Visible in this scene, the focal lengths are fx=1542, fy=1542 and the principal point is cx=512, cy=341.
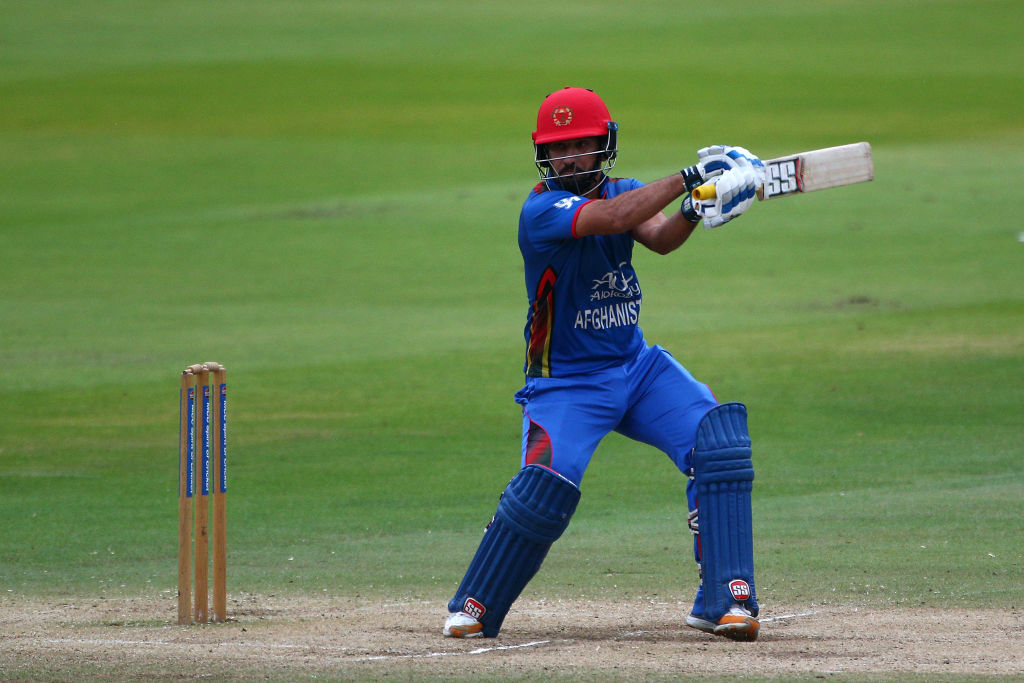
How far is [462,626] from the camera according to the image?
5754 mm

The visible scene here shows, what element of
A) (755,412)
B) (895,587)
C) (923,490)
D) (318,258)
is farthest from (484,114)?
(895,587)

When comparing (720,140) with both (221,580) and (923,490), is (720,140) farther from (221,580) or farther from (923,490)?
(221,580)

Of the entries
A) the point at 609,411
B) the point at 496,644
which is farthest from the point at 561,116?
the point at 496,644

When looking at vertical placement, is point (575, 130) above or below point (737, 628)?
above

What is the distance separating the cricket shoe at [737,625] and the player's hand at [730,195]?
4.62ft

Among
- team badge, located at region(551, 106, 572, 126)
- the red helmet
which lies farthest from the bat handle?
team badge, located at region(551, 106, 572, 126)

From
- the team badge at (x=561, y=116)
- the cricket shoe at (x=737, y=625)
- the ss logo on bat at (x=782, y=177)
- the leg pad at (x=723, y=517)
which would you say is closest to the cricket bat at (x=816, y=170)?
the ss logo on bat at (x=782, y=177)

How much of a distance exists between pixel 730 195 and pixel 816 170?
0.39m

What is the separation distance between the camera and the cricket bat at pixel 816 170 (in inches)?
221

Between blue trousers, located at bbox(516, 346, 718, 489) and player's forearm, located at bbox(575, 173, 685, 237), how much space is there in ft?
2.05

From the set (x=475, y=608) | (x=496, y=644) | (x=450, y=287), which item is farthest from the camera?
(x=450, y=287)

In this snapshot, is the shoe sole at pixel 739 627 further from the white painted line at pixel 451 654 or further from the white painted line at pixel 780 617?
the white painted line at pixel 451 654

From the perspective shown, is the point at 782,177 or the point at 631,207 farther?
the point at 782,177

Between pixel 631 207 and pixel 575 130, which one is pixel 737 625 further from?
pixel 575 130
